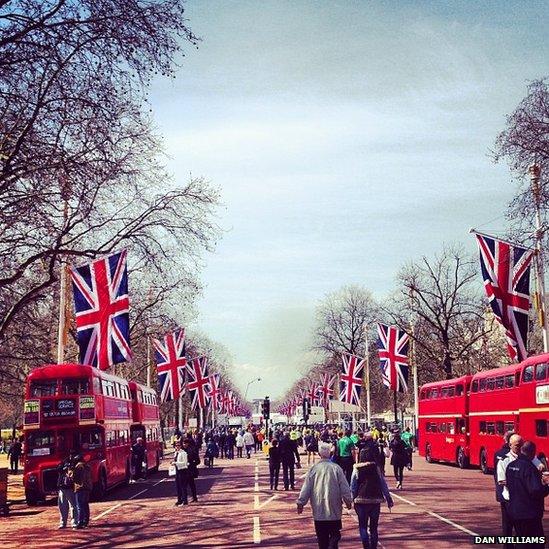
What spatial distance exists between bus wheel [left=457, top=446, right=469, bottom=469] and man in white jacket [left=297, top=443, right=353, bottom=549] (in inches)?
1156

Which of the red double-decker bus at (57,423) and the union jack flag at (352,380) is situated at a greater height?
the union jack flag at (352,380)

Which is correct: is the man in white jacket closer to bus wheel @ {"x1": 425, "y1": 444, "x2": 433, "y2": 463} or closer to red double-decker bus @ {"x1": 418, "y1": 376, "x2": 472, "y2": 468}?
red double-decker bus @ {"x1": 418, "y1": 376, "x2": 472, "y2": 468}

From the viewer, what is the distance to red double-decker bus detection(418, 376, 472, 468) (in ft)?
128

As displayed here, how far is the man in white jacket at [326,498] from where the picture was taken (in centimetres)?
1138

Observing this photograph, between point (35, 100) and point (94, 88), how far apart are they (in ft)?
5.22

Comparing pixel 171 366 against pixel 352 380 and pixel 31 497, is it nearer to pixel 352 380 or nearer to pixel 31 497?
pixel 352 380

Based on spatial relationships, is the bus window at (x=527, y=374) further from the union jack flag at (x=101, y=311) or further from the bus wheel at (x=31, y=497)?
the bus wheel at (x=31, y=497)

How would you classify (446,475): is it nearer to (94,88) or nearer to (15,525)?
(15,525)

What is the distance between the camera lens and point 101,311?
90.0 ft

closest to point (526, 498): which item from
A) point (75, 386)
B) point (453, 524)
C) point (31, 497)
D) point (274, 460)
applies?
point (453, 524)

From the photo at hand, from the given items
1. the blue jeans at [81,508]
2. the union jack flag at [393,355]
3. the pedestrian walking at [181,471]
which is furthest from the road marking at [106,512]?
the union jack flag at [393,355]

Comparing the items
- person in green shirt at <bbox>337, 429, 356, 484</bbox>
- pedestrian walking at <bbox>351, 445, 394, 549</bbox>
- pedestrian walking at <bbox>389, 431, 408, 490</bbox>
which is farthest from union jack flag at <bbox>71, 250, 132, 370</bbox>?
pedestrian walking at <bbox>351, 445, 394, 549</bbox>

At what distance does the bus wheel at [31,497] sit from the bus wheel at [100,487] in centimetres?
185

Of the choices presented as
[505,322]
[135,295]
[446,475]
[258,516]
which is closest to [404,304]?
[135,295]
